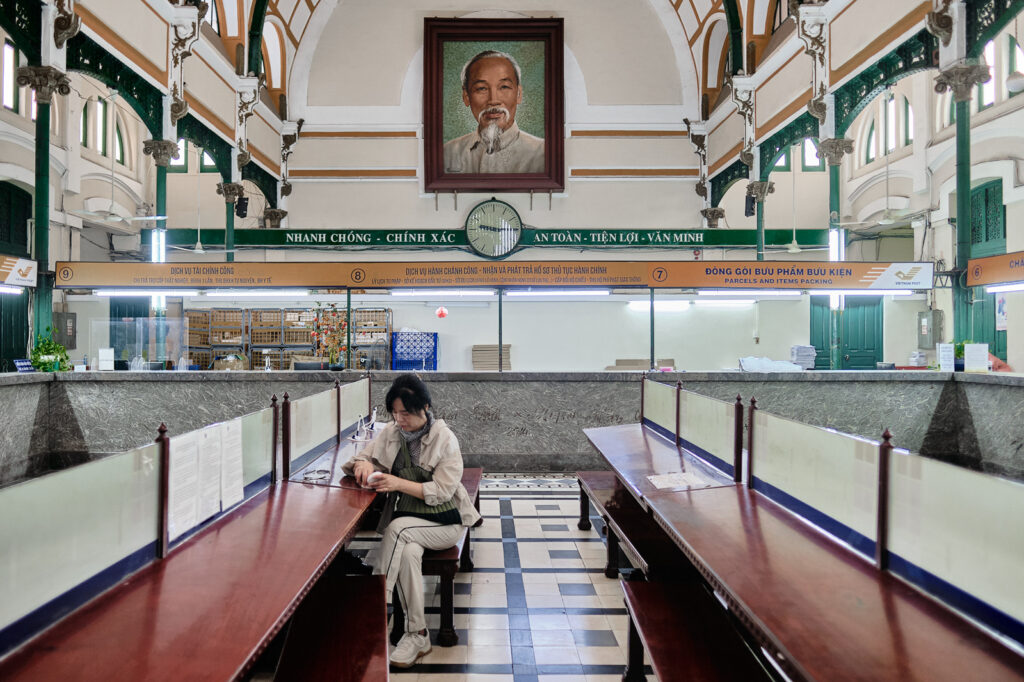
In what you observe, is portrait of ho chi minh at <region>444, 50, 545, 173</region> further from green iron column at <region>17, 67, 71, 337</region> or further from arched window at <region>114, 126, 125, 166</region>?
arched window at <region>114, 126, 125, 166</region>

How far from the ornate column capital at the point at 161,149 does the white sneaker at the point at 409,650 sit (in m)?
9.71

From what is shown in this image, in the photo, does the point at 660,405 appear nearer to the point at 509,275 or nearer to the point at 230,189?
the point at 509,275

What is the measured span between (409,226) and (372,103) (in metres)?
3.23

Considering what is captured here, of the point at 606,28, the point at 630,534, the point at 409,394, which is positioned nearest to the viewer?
the point at 409,394

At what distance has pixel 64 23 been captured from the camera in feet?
24.9

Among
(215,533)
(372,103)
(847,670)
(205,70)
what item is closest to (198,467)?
(215,533)

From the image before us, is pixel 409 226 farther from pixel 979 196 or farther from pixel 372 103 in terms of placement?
pixel 979 196

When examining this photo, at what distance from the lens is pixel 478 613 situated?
3.79 meters

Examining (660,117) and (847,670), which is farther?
(660,117)

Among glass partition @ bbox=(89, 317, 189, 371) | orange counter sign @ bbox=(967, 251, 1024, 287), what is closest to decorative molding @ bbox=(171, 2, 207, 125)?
glass partition @ bbox=(89, 317, 189, 371)

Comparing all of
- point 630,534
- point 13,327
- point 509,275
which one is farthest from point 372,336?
point 630,534

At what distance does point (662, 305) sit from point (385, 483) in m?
11.2

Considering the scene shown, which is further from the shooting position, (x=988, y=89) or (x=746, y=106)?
(x=746, y=106)

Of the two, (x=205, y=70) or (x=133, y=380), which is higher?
(x=205, y=70)
